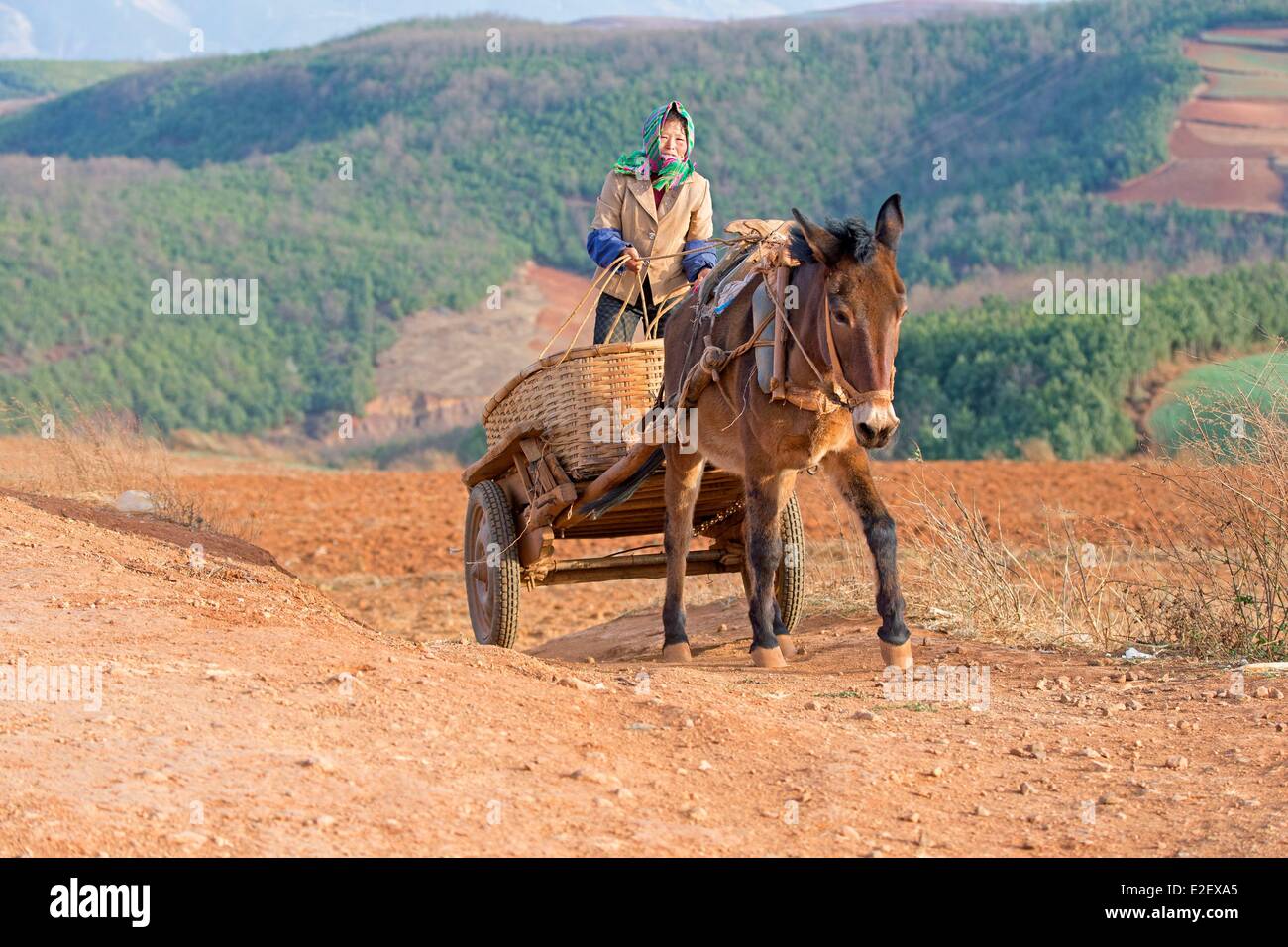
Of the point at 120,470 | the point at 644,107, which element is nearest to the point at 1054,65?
the point at 644,107

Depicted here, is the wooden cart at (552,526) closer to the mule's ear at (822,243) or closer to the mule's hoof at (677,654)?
the mule's hoof at (677,654)

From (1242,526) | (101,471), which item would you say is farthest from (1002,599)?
(101,471)

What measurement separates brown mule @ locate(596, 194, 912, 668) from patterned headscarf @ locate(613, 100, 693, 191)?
86 cm

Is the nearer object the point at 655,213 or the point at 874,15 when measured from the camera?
the point at 655,213

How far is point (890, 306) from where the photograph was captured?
240 inches

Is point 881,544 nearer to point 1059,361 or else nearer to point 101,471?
point 101,471

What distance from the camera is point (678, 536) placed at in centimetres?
777

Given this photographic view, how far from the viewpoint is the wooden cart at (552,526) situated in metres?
7.94

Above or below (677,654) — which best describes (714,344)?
above

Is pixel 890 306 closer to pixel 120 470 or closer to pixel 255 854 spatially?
pixel 255 854

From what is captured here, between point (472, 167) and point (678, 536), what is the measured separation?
53.7m

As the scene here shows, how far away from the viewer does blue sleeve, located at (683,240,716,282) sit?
8.28 m

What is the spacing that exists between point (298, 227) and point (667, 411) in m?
44.9

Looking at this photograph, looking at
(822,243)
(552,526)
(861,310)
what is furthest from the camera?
(552,526)
